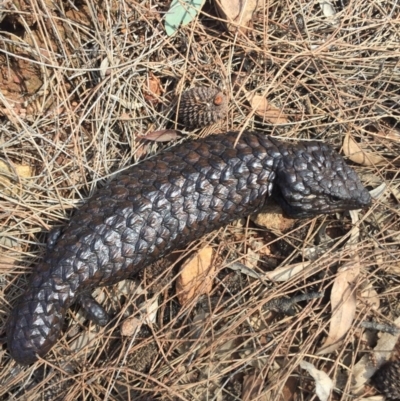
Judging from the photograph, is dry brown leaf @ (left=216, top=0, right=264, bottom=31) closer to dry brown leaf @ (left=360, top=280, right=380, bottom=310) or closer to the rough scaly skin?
the rough scaly skin

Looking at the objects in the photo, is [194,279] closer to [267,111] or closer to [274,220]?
[274,220]

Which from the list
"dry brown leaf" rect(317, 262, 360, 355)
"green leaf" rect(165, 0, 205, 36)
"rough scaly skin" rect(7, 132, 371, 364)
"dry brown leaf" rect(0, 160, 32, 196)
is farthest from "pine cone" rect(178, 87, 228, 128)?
"dry brown leaf" rect(317, 262, 360, 355)

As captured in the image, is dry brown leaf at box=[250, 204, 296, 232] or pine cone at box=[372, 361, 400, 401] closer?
pine cone at box=[372, 361, 400, 401]

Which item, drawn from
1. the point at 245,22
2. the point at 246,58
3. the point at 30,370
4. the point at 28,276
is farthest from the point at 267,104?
the point at 30,370

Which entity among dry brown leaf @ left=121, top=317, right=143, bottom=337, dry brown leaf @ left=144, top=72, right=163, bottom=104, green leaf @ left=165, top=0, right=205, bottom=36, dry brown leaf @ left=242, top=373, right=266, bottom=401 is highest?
green leaf @ left=165, top=0, right=205, bottom=36

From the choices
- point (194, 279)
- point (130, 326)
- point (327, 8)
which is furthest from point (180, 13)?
point (130, 326)

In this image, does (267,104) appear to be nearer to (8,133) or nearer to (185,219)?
(185,219)

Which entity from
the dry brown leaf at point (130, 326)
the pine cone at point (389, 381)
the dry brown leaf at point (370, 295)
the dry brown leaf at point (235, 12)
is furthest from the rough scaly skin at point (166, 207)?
the pine cone at point (389, 381)
